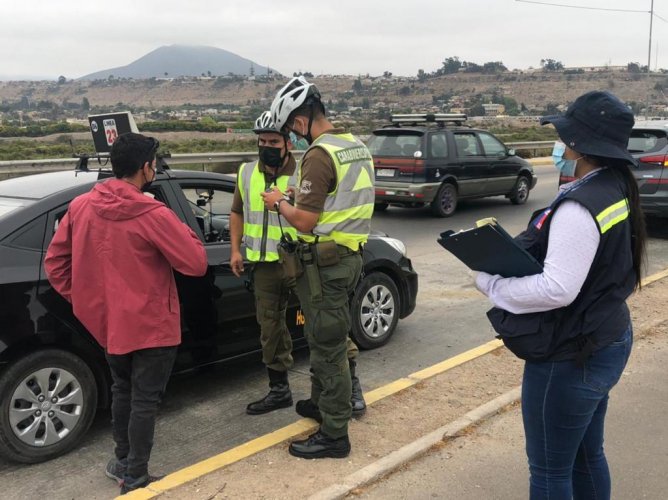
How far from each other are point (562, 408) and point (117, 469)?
2.23 meters

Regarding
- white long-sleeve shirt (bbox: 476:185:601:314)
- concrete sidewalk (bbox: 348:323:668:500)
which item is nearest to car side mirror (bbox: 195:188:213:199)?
concrete sidewalk (bbox: 348:323:668:500)

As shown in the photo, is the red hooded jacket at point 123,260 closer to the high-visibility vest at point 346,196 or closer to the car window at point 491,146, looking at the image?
the high-visibility vest at point 346,196

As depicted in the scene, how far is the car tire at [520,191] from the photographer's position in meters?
14.4

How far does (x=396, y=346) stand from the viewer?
5.54 metres

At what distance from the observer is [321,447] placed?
11.3 feet

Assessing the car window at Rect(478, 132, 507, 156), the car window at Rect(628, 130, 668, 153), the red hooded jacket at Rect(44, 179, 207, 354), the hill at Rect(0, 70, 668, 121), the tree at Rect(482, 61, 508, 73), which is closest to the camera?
the red hooded jacket at Rect(44, 179, 207, 354)

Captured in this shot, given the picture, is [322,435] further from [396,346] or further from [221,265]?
[396,346]

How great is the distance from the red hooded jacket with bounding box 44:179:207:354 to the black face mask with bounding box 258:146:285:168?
2.91 ft

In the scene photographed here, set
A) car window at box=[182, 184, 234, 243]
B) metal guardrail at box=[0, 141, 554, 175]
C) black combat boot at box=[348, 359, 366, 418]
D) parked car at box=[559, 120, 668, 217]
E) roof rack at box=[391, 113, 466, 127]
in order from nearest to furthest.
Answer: black combat boot at box=[348, 359, 366, 418] < car window at box=[182, 184, 234, 243] < parked car at box=[559, 120, 668, 217] < roof rack at box=[391, 113, 466, 127] < metal guardrail at box=[0, 141, 554, 175]

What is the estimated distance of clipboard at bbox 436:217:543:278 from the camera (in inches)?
83.6

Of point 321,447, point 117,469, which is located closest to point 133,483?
point 117,469

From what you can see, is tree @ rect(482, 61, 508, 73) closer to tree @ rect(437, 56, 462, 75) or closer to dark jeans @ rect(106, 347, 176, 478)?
tree @ rect(437, 56, 462, 75)

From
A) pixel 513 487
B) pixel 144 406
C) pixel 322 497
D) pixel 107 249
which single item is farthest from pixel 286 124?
pixel 513 487

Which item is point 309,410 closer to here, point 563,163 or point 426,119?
point 563,163
